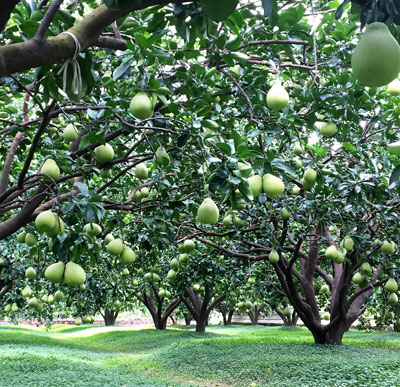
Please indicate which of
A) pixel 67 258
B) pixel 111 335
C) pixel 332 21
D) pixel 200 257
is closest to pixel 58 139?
pixel 67 258

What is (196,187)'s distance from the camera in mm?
4098

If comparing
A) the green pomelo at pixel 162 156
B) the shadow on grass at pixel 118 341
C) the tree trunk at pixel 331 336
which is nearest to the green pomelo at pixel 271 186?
the green pomelo at pixel 162 156

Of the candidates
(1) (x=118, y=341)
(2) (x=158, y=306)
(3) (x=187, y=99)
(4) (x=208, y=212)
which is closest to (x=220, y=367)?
(3) (x=187, y=99)

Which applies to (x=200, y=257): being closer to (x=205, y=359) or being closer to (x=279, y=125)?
(x=205, y=359)

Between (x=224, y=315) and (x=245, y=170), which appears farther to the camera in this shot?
(x=224, y=315)

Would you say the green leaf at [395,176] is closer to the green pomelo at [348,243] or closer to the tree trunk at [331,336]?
the green pomelo at [348,243]

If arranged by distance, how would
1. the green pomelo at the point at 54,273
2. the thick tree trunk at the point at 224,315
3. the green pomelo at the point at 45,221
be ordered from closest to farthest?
the green pomelo at the point at 45,221 < the green pomelo at the point at 54,273 < the thick tree trunk at the point at 224,315

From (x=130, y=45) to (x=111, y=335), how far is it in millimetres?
16192

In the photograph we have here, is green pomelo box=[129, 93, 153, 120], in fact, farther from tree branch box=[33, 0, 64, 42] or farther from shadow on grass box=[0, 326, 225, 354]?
shadow on grass box=[0, 326, 225, 354]

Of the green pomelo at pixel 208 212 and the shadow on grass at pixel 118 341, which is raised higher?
the green pomelo at pixel 208 212

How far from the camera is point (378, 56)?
1103mm

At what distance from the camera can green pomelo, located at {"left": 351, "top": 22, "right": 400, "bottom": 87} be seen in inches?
43.3

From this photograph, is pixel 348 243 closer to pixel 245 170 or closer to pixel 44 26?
pixel 245 170

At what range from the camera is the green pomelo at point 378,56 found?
3.61 ft
